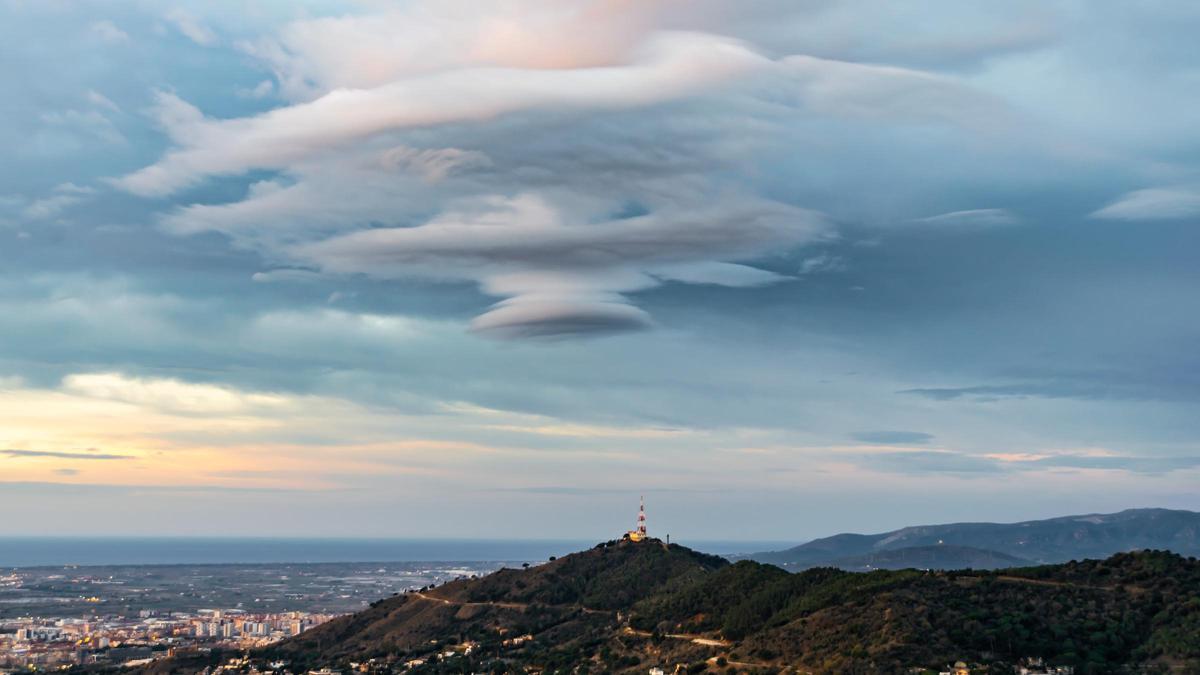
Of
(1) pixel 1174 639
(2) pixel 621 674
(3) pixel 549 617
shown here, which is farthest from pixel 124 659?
(1) pixel 1174 639

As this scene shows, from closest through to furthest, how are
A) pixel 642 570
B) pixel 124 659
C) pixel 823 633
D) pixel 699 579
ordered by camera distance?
pixel 823 633, pixel 699 579, pixel 642 570, pixel 124 659

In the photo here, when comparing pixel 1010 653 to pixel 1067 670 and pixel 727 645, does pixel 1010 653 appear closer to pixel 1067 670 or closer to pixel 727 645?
pixel 1067 670

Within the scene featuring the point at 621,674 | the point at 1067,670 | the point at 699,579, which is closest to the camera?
the point at 1067,670

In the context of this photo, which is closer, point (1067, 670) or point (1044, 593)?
point (1067, 670)

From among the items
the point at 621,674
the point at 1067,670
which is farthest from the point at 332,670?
the point at 1067,670

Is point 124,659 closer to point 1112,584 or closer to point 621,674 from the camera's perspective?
point 621,674

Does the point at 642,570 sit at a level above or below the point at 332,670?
above
